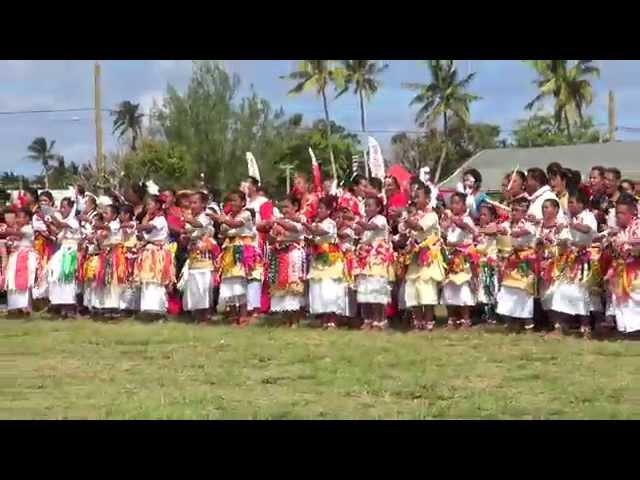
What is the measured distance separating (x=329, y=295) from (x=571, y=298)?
2.39 meters

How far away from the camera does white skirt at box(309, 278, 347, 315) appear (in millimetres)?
9648

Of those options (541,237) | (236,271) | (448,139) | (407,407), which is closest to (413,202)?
(541,237)

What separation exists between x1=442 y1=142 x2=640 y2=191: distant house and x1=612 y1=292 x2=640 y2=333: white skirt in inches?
691

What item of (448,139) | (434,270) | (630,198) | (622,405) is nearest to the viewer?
(622,405)

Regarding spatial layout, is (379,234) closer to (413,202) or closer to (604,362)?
(413,202)

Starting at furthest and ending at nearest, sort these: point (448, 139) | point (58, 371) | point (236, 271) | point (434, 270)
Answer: point (448, 139), point (236, 271), point (434, 270), point (58, 371)

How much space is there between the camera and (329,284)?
31.6 ft

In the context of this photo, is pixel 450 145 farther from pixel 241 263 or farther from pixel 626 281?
pixel 626 281

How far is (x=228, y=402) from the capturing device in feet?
20.0

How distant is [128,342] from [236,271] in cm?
162

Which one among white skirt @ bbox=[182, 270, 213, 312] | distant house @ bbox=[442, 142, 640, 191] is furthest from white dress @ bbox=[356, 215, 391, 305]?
distant house @ bbox=[442, 142, 640, 191]

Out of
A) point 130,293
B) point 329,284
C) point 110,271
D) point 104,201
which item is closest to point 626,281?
point 329,284

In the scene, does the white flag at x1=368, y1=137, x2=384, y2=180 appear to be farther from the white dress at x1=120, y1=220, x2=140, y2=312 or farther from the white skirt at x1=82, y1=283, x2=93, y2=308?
the white skirt at x1=82, y1=283, x2=93, y2=308

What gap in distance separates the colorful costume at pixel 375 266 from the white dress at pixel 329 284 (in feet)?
0.60
